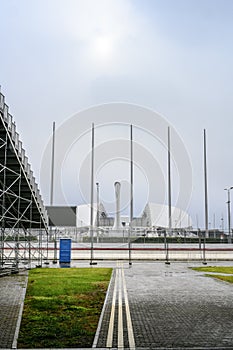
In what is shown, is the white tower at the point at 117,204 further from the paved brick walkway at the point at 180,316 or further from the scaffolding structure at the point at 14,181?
the paved brick walkway at the point at 180,316

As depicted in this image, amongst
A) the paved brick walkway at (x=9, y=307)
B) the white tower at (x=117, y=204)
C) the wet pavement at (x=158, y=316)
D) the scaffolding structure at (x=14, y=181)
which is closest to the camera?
the wet pavement at (x=158, y=316)

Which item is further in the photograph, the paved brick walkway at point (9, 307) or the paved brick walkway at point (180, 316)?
the paved brick walkway at point (9, 307)

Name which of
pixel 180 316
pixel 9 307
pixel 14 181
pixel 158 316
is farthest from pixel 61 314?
pixel 14 181

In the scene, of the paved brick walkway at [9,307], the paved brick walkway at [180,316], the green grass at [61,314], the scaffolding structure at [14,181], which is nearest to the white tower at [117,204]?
the scaffolding structure at [14,181]

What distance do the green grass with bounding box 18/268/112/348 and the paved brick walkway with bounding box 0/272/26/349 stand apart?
22 centimetres

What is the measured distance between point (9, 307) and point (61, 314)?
2053mm

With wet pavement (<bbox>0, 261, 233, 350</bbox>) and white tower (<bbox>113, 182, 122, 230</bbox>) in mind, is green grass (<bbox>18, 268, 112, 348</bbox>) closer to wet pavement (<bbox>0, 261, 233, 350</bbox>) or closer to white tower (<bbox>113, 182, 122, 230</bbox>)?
wet pavement (<bbox>0, 261, 233, 350</bbox>)

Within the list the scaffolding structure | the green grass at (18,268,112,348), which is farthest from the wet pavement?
Result: the scaffolding structure

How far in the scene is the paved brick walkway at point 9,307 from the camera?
8523mm

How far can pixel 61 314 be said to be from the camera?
11.1 m

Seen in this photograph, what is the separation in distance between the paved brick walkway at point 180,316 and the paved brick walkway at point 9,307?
183 centimetres

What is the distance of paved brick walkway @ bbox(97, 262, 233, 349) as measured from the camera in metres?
8.21

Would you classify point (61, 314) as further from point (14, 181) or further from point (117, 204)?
point (117, 204)

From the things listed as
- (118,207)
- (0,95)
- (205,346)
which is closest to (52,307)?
(205,346)
